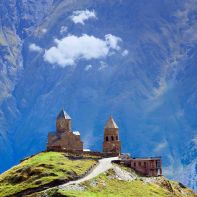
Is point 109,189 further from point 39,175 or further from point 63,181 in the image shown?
point 39,175

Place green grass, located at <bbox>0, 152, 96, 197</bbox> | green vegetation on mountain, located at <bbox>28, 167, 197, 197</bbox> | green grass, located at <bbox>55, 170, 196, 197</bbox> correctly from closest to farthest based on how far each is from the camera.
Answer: green vegetation on mountain, located at <bbox>28, 167, 197, 197</bbox>
green grass, located at <bbox>55, 170, 196, 197</bbox>
green grass, located at <bbox>0, 152, 96, 197</bbox>

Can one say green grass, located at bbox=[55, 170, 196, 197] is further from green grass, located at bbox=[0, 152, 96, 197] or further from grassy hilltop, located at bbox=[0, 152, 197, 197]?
green grass, located at bbox=[0, 152, 96, 197]

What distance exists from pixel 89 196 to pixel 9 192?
23.7 meters

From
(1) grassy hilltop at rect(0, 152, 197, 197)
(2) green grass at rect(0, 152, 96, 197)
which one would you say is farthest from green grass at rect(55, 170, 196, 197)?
(2) green grass at rect(0, 152, 96, 197)

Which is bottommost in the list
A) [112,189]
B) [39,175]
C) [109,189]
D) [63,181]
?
[109,189]

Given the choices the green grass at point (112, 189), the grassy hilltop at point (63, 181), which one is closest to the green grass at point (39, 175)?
the grassy hilltop at point (63, 181)

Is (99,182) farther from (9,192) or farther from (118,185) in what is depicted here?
(9,192)

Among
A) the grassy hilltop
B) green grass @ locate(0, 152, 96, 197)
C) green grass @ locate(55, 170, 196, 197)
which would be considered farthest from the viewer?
green grass @ locate(0, 152, 96, 197)

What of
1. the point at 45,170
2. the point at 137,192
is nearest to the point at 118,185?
the point at 137,192

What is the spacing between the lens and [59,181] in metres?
186

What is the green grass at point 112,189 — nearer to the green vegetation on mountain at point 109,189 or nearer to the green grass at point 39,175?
the green vegetation on mountain at point 109,189

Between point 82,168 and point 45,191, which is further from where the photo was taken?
point 82,168

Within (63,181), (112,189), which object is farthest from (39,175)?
(112,189)

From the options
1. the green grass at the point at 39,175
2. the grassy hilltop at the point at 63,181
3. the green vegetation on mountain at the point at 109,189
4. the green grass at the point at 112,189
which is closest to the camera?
the green vegetation on mountain at the point at 109,189
